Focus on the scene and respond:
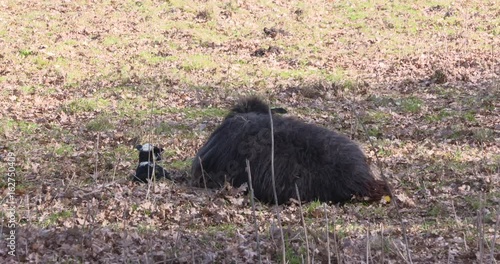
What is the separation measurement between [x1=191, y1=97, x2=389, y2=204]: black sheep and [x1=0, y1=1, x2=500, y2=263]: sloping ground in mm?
230

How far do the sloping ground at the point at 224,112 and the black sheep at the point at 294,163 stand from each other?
→ 0.23 metres

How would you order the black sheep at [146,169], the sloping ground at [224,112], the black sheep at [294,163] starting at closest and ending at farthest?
1. the sloping ground at [224,112]
2. the black sheep at [294,163]
3. the black sheep at [146,169]

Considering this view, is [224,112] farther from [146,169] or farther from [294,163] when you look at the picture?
[294,163]

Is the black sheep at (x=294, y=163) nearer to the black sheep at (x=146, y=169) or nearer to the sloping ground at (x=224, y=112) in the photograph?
the sloping ground at (x=224, y=112)

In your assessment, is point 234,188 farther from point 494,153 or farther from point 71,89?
point 71,89

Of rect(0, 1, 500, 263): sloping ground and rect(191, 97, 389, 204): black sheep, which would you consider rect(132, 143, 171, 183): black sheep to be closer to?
rect(0, 1, 500, 263): sloping ground

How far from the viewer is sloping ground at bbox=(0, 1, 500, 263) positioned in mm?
5441

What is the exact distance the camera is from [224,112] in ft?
40.9

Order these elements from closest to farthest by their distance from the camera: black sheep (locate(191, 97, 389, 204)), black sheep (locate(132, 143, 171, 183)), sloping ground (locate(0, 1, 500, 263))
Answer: sloping ground (locate(0, 1, 500, 263)), black sheep (locate(191, 97, 389, 204)), black sheep (locate(132, 143, 171, 183))

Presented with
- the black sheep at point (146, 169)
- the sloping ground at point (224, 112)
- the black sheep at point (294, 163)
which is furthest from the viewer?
the black sheep at point (146, 169)

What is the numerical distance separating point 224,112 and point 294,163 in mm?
5557

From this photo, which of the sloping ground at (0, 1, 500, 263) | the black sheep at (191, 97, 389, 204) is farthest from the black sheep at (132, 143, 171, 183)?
the black sheep at (191, 97, 389, 204)

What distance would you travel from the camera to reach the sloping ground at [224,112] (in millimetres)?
5441

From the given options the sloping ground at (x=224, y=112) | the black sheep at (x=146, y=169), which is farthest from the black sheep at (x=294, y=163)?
the black sheep at (x=146, y=169)
